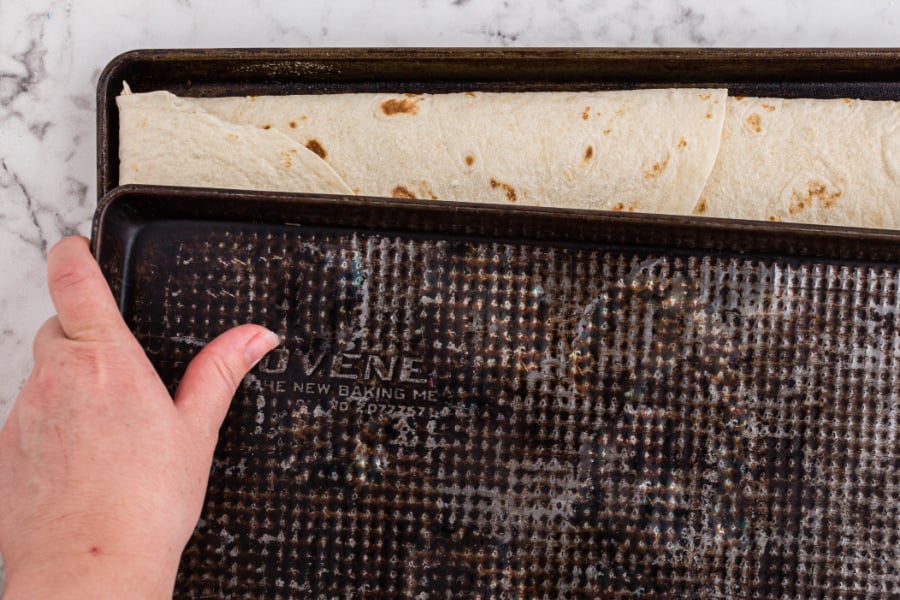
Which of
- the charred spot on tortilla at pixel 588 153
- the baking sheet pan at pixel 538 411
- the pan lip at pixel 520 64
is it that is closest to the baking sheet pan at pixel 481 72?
the pan lip at pixel 520 64

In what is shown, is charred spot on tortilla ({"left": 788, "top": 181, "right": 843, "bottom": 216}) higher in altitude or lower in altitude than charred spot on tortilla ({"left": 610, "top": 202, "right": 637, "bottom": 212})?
higher

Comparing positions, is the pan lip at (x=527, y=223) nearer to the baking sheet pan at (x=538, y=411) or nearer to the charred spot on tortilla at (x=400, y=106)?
the baking sheet pan at (x=538, y=411)

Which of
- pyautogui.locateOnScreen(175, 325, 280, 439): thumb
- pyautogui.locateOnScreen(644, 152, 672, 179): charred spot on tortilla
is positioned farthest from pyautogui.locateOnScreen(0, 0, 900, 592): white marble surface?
pyautogui.locateOnScreen(175, 325, 280, 439): thumb

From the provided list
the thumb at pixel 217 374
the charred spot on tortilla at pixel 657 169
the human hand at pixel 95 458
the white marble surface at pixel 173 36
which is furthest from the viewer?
the white marble surface at pixel 173 36

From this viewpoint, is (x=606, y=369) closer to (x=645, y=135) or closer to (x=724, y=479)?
(x=724, y=479)

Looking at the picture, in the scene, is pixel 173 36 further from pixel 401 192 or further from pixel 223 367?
pixel 223 367

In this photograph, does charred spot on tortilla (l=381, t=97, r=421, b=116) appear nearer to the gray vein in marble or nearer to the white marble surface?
the white marble surface
